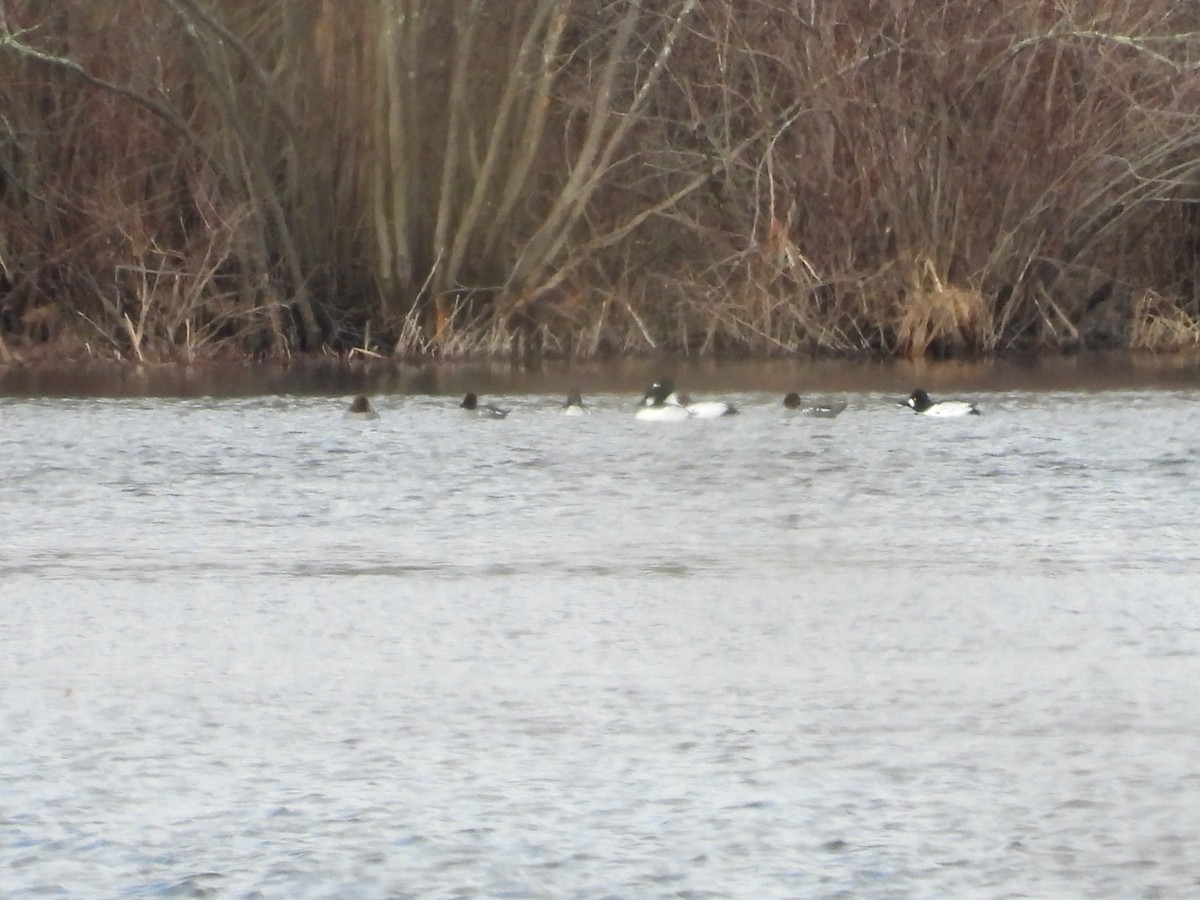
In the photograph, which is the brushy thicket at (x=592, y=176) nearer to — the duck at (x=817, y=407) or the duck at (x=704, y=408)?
the duck at (x=817, y=407)

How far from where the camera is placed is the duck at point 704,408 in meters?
16.1

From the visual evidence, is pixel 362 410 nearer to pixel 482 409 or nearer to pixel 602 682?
pixel 482 409

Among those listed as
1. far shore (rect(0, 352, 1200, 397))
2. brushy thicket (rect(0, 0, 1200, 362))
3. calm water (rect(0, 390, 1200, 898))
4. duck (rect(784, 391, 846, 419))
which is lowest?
calm water (rect(0, 390, 1200, 898))

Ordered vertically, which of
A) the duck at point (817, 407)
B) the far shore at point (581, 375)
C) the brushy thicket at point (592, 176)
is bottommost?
the duck at point (817, 407)

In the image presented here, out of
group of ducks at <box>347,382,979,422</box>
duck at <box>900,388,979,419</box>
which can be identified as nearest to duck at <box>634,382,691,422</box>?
group of ducks at <box>347,382,979,422</box>

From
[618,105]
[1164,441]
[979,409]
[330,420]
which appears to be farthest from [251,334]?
[1164,441]

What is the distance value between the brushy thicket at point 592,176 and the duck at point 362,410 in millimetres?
7702

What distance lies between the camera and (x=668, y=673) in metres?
6.68

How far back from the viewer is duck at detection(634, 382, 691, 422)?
16016mm

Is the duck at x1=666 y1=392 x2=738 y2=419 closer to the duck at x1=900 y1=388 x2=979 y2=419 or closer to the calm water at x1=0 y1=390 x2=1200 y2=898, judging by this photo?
the duck at x1=900 y1=388 x2=979 y2=419

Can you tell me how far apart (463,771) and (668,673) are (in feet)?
4.28

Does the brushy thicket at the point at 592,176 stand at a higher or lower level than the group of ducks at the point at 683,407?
higher

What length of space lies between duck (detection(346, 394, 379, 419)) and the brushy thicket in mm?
7702

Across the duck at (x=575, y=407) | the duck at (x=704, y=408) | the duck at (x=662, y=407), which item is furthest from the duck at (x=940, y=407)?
the duck at (x=575, y=407)
